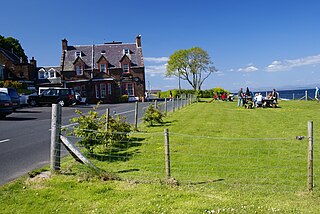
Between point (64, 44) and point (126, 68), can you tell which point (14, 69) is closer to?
point (64, 44)

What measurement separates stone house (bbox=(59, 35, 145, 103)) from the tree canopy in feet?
40.4

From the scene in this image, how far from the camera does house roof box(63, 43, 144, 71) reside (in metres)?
49.3

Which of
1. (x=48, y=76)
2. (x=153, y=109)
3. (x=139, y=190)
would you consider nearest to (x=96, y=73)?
(x=48, y=76)

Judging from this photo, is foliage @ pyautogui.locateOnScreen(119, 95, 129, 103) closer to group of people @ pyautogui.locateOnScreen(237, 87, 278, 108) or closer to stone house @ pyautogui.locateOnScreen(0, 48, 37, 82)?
stone house @ pyautogui.locateOnScreen(0, 48, 37, 82)

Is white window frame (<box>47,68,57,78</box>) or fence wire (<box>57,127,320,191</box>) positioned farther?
white window frame (<box>47,68,57,78</box>)

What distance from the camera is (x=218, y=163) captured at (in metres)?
7.04

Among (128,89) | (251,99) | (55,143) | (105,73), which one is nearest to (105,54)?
(105,73)

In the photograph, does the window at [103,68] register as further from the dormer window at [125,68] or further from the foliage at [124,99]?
the foliage at [124,99]

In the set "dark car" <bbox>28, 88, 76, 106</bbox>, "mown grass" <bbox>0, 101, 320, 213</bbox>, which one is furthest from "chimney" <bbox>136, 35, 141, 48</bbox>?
"mown grass" <bbox>0, 101, 320, 213</bbox>

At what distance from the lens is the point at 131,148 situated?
29.3ft

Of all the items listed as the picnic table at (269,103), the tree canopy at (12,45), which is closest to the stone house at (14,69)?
the tree canopy at (12,45)

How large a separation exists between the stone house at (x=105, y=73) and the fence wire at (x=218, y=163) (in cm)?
3894

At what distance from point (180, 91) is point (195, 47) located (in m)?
10.9

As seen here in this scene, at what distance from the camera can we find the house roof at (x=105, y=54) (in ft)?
162
